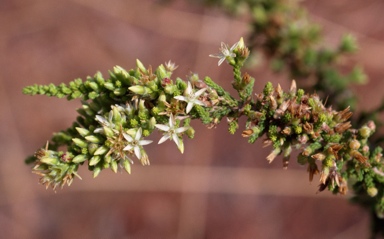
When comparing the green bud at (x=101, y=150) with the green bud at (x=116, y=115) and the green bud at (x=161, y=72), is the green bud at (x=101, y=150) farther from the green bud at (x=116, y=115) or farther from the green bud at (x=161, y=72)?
the green bud at (x=161, y=72)

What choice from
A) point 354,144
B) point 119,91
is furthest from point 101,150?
point 354,144

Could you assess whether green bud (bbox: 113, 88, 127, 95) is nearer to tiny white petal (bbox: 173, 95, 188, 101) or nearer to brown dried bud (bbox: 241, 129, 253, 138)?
tiny white petal (bbox: 173, 95, 188, 101)

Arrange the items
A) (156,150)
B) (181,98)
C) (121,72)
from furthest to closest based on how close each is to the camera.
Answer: (156,150) → (121,72) → (181,98)

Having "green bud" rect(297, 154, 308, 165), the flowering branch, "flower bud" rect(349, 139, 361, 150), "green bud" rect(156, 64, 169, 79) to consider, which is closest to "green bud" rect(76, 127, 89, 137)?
the flowering branch

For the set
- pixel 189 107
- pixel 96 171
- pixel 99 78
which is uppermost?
pixel 99 78

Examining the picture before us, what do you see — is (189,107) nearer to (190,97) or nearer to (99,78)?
(190,97)
